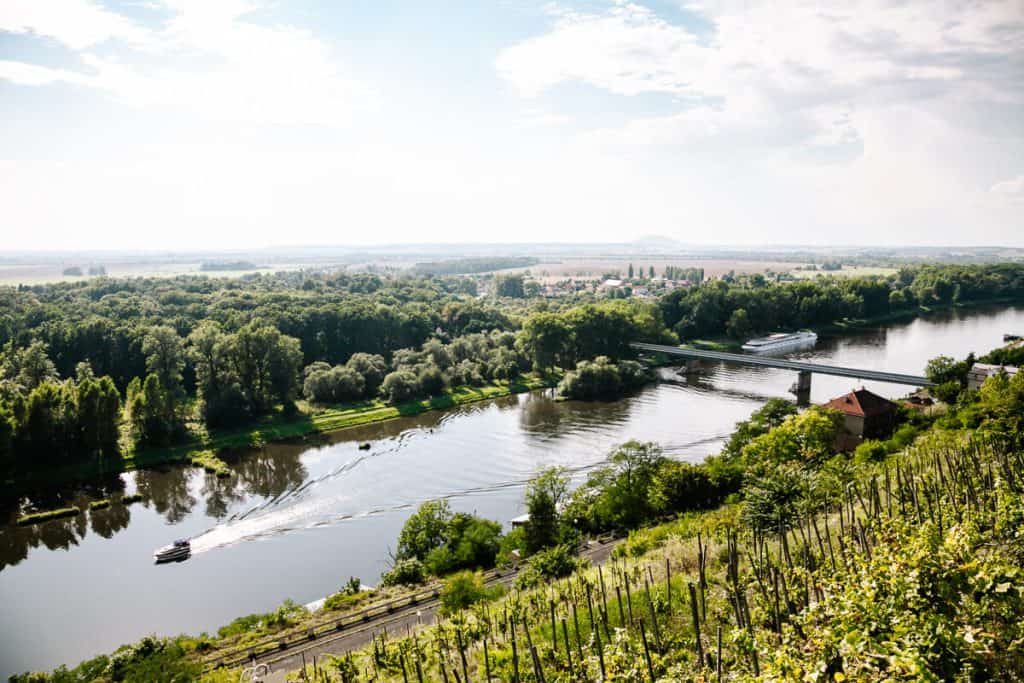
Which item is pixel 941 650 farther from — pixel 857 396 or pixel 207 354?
pixel 207 354

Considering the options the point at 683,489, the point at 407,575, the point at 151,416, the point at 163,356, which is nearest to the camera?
the point at 407,575

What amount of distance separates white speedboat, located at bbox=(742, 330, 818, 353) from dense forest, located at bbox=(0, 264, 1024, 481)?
5494mm

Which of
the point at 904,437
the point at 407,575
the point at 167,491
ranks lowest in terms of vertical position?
the point at 167,491

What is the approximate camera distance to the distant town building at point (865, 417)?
3409cm

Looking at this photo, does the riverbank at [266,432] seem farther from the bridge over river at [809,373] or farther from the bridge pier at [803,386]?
the bridge pier at [803,386]

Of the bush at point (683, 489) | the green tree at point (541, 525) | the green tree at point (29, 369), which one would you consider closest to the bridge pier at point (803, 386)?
the bush at point (683, 489)

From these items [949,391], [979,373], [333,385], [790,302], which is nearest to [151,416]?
[333,385]

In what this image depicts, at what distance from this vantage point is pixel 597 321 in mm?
65125

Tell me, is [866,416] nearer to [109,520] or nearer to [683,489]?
[683,489]

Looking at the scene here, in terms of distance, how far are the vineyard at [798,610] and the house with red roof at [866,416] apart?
1373cm

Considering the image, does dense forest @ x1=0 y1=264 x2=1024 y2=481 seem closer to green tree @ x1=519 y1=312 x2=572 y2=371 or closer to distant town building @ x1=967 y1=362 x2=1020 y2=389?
green tree @ x1=519 y1=312 x2=572 y2=371

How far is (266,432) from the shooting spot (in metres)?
46.4

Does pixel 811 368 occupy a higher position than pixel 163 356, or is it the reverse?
pixel 163 356

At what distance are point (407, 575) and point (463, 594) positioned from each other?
5992 millimetres
